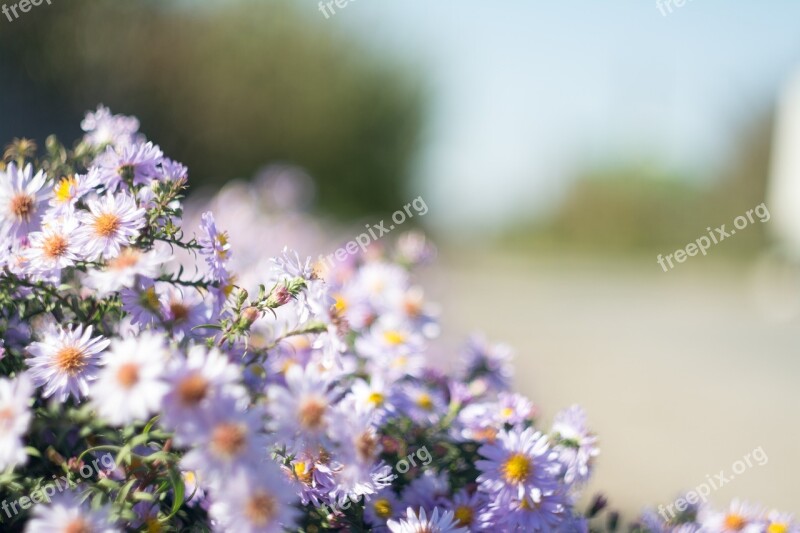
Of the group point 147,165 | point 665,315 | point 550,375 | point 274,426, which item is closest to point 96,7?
point 550,375

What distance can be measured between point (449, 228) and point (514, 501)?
1992cm

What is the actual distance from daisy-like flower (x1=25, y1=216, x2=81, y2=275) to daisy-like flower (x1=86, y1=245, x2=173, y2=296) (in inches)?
2.7

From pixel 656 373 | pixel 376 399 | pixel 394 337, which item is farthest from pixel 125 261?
pixel 656 373

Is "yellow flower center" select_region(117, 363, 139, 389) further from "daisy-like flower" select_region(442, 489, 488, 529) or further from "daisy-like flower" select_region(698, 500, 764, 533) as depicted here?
"daisy-like flower" select_region(698, 500, 764, 533)

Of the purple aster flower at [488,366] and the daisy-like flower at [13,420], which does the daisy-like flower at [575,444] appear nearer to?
the purple aster flower at [488,366]

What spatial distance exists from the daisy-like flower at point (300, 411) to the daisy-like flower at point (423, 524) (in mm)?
242

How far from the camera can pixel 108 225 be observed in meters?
1.07

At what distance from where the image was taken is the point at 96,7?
24.2 feet

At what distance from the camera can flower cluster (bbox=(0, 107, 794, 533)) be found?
0.82 meters

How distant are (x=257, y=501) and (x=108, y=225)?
45 cm

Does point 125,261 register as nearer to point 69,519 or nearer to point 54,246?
point 54,246

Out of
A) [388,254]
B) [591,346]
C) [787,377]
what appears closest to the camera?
[388,254]

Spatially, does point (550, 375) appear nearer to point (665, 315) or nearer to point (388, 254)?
point (388, 254)

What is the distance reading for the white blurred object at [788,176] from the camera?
20.2 meters
